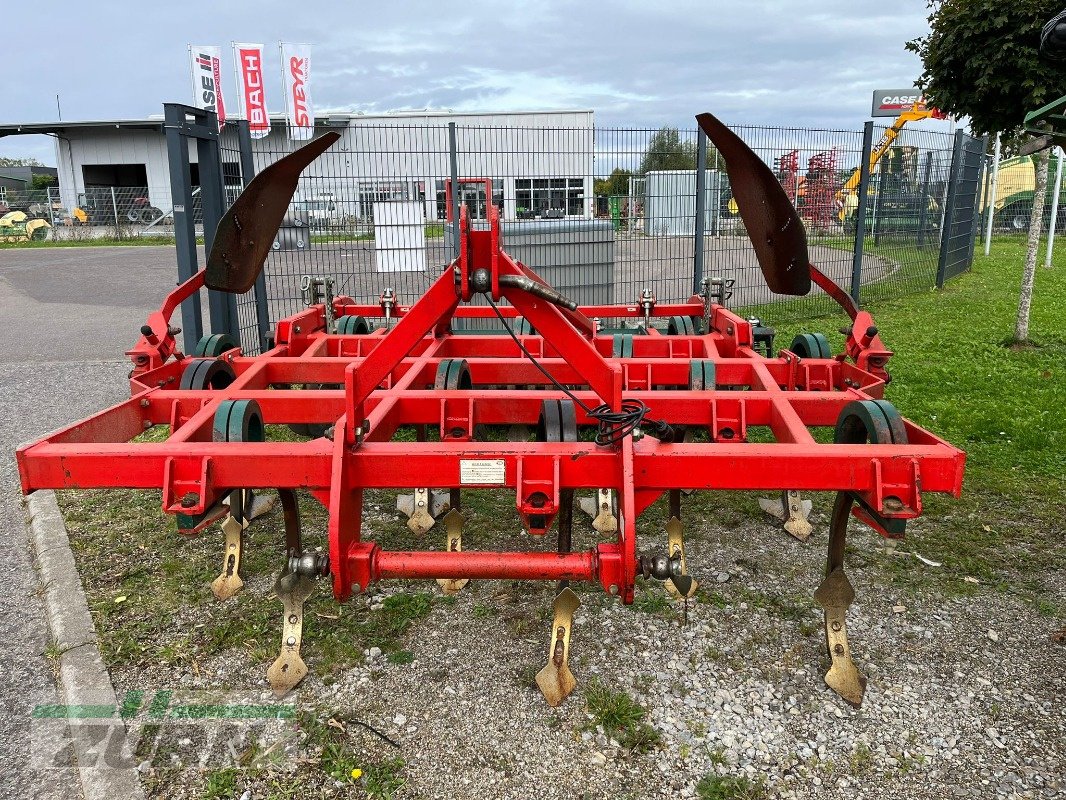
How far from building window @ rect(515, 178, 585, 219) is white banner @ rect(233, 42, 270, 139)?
13.5 m

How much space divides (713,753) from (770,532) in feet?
5.85

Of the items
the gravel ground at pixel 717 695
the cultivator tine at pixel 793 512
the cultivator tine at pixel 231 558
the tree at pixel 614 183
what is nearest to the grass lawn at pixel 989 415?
the gravel ground at pixel 717 695

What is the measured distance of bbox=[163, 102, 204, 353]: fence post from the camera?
5043 mm

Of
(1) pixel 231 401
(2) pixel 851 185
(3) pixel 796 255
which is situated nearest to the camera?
(1) pixel 231 401

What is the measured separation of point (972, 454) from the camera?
500 cm

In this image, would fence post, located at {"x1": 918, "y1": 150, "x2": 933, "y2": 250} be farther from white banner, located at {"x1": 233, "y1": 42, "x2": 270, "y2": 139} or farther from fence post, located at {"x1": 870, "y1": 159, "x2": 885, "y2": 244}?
white banner, located at {"x1": 233, "y1": 42, "x2": 270, "y2": 139}

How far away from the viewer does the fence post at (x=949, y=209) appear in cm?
1199

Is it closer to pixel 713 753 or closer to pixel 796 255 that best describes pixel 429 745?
pixel 713 753

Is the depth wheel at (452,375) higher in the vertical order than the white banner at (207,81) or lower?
lower

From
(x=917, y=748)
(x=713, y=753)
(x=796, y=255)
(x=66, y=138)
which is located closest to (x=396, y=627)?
(x=713, y=753)

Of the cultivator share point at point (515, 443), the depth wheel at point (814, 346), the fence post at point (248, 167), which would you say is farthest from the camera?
the fence post at point (248, 167)

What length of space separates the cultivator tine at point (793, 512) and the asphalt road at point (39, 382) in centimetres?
327

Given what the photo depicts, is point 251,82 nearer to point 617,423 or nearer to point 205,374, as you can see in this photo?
point 205,374

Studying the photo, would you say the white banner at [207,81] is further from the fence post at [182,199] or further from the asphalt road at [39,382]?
the fence post at [182,199]
